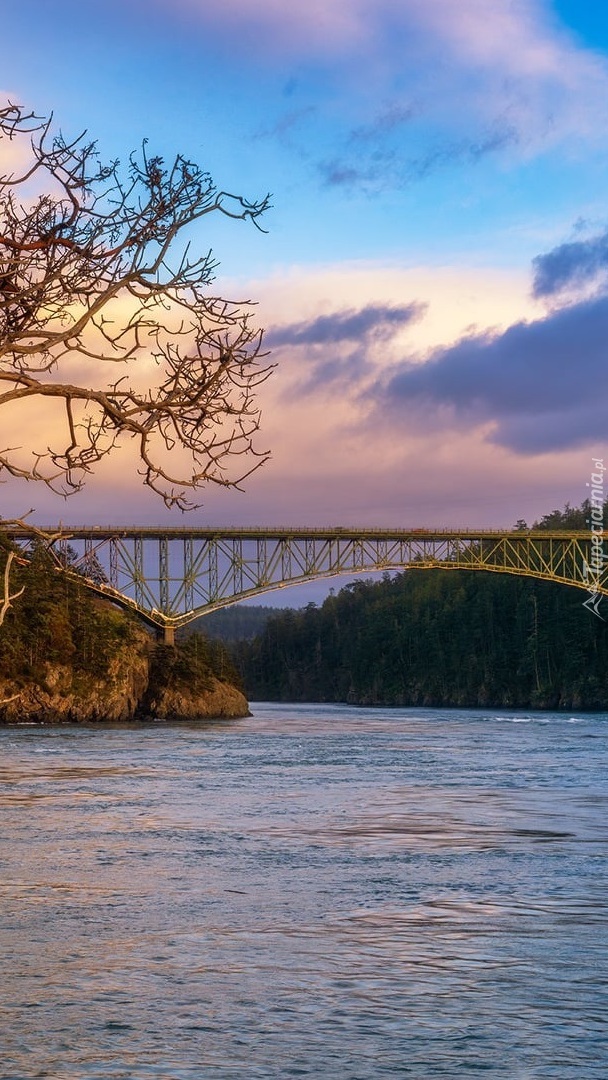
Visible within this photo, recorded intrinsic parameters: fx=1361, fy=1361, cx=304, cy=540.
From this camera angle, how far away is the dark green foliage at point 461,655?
5266 inches

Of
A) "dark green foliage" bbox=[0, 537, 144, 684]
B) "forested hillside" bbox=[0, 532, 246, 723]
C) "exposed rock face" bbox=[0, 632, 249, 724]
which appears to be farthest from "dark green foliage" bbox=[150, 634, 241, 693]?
"dark green foliage" bbox=[0, 537, 144, 684]

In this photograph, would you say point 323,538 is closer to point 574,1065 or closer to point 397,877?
point 397,877

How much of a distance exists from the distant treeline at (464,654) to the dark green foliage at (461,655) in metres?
0.13

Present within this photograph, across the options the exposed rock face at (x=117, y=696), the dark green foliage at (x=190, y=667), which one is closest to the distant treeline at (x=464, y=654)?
the dark green foliage at (x=190, y=667)

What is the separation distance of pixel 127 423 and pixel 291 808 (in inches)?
808

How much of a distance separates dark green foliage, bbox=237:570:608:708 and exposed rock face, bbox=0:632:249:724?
1774 inches

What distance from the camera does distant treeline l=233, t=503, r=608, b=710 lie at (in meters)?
134

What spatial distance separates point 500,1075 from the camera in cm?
871

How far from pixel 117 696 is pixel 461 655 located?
245 feet

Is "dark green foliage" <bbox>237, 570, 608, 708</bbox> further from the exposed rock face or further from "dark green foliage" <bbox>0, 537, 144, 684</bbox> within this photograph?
"dark green foliage" <bbox>0, 537, 144, 684</bbox>

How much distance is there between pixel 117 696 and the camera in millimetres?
89125

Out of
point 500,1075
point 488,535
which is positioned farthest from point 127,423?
point 488,535

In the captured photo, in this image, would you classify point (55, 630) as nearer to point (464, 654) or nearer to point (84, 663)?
point (84, 663)

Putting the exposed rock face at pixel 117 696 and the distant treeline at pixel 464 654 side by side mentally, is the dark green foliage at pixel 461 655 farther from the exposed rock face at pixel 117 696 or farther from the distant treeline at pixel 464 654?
the exposed rock face at pixel 117 696
